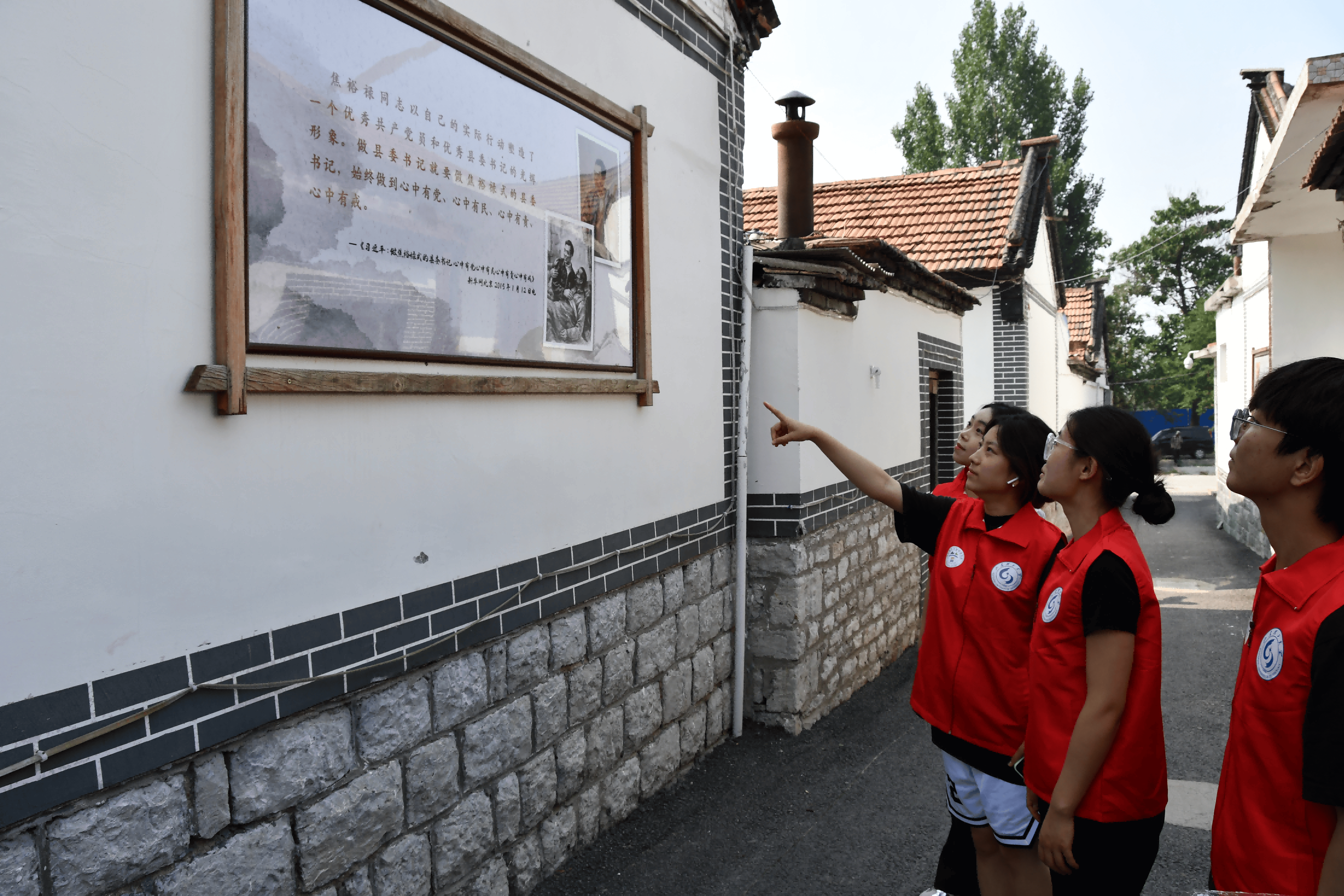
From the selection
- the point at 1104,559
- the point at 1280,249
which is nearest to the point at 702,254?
the point at 1104,559

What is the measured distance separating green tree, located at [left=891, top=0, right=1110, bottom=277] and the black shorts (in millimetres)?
31946

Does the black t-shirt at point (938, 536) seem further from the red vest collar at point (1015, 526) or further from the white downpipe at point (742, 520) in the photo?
the white downpipe at point (742, 520)

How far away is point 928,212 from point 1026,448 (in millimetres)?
10931

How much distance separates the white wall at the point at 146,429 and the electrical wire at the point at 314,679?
0.12 meters

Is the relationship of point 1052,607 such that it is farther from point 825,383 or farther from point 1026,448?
point 825,383

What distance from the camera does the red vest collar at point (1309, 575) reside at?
5.50 feet

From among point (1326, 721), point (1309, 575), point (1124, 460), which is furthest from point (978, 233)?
point (1326, 721)

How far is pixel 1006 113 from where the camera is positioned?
103 ft

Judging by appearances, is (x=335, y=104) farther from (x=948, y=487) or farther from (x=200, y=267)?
(x=948, y=487)

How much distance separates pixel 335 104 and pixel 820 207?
37.9ft

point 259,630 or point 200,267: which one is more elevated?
point 200,267

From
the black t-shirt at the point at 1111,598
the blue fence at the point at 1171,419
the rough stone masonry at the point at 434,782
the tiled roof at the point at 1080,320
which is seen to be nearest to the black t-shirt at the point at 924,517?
the black t-shirt at the point at 1111,598

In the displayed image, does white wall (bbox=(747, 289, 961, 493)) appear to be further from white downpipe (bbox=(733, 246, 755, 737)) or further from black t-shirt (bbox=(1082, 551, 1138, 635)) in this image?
black t-shirt (bbox=(1082, 551, 1138, 635))

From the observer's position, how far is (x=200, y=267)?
7.42ft
